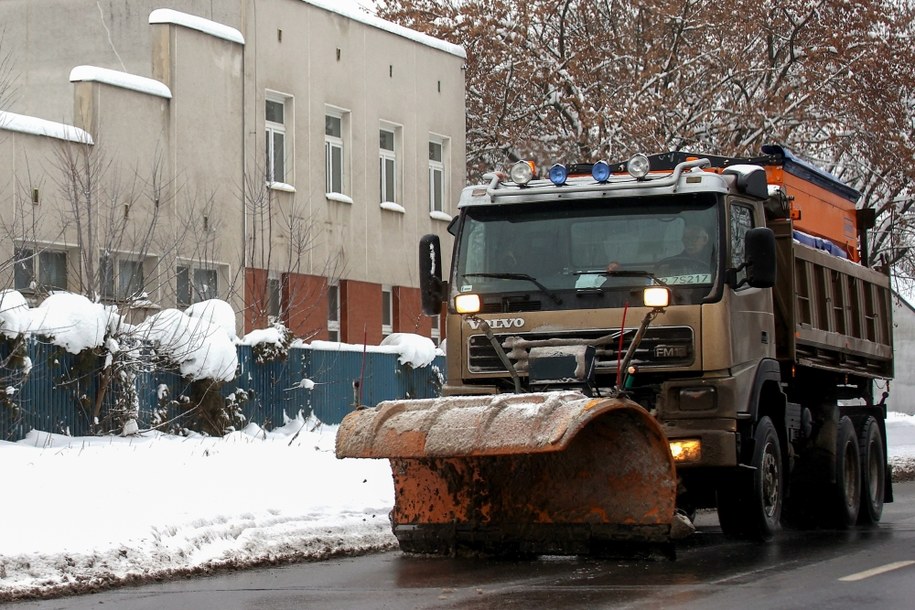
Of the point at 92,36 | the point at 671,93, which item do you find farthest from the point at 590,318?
the point at 671,93

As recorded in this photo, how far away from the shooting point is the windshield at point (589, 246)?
1198cm

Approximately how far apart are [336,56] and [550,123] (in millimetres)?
10131

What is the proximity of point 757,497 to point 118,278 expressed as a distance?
12.0m

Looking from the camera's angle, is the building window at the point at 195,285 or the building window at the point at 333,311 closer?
the building window at the point at 195,285

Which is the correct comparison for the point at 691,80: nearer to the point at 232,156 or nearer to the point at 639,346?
the point at 232,156

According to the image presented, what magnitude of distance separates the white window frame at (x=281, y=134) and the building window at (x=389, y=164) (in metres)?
2.99

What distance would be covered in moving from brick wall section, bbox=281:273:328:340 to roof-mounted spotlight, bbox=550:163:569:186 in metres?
13.2

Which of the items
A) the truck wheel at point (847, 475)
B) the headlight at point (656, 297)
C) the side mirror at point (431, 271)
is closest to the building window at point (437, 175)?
the truck wheel at point (847, 475)

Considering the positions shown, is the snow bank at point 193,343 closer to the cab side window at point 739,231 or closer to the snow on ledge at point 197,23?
the snow on ledge at point 197,23

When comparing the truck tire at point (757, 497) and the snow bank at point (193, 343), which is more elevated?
the snow bank at point (193, 343)

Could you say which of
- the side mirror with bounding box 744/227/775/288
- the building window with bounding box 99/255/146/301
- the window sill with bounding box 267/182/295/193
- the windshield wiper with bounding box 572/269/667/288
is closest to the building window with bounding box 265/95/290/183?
the window sill with bounding box 267/182/295/193

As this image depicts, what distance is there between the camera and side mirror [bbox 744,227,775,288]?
11852 millimetres

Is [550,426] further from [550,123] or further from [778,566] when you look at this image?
[550,123]

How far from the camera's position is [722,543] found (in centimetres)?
1282
